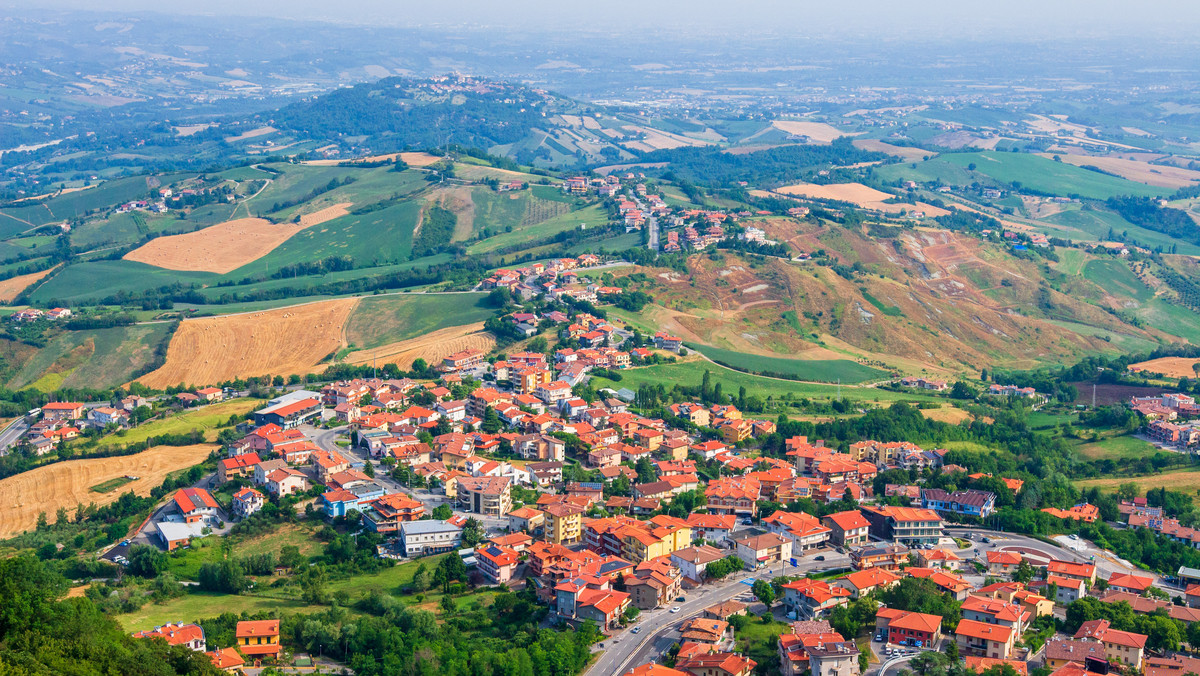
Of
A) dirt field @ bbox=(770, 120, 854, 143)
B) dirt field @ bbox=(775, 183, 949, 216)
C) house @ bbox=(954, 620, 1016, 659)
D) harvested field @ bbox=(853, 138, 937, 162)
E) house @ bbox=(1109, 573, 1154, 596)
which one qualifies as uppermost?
dirt field @ bbox=(770, 120, 854, 143)

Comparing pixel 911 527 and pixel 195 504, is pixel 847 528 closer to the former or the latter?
pixel 911 527

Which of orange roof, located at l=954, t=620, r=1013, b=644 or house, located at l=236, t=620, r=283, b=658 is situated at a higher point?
orange roof, located at l=954, t=620, r=1013, b=644

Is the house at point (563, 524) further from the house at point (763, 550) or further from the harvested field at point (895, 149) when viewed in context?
the harvested field at point (895, 149)

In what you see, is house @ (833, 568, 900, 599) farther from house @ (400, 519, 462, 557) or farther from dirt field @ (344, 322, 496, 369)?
dirt field @ (344, 322, 496, 369)

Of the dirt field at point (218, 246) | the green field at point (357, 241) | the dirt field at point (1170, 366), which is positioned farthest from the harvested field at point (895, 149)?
the dirt field at point (1170, 366)

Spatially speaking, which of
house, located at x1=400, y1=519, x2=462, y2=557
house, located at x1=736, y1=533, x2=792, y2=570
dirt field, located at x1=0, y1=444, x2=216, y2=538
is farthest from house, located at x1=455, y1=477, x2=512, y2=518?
dirt field, located at x1=0, y1=444, x2=216, y2=538

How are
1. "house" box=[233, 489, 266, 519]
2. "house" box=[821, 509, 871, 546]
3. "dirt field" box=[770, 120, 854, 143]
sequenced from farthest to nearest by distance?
"dirt field" box=[770, 120, 854, 143]
"house" box=[233, 489, 266, 519]
"house" box=[821, 509, 871, 546]
